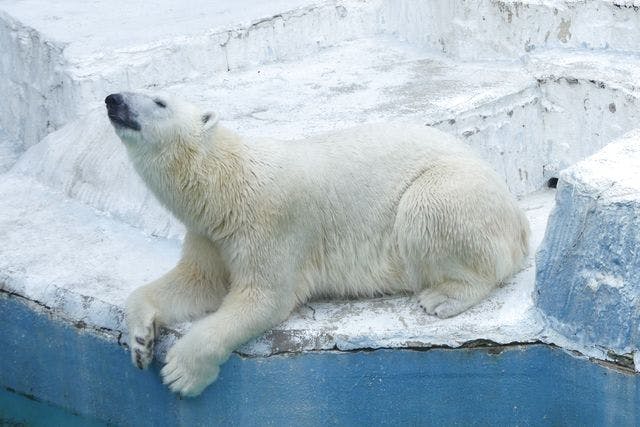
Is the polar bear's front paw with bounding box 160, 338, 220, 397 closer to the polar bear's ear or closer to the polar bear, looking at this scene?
the polar bear

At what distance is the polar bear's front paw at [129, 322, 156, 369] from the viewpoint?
13.6ft

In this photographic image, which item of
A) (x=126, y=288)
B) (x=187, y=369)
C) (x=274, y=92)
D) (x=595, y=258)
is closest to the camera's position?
(x=595, y=258)

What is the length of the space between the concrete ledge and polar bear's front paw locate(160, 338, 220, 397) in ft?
3.91

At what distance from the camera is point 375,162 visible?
4266 millimetres

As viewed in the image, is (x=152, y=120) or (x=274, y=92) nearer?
(x=152, y=120)

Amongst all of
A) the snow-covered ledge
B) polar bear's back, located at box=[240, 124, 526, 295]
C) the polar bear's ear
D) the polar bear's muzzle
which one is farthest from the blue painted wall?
the polar bear's muzzle

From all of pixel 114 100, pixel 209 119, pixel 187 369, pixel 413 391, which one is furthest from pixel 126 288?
pixel 413 391

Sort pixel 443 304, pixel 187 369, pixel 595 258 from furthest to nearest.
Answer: pixel 443 304, pixel 187 369, pixel 595 258

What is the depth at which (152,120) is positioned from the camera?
383 centimetres

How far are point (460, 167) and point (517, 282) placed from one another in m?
0.51

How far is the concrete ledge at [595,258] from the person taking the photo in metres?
3.86

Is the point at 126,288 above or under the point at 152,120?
under

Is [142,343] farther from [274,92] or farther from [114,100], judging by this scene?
[274,92]

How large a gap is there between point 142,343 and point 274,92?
85.7 inches
